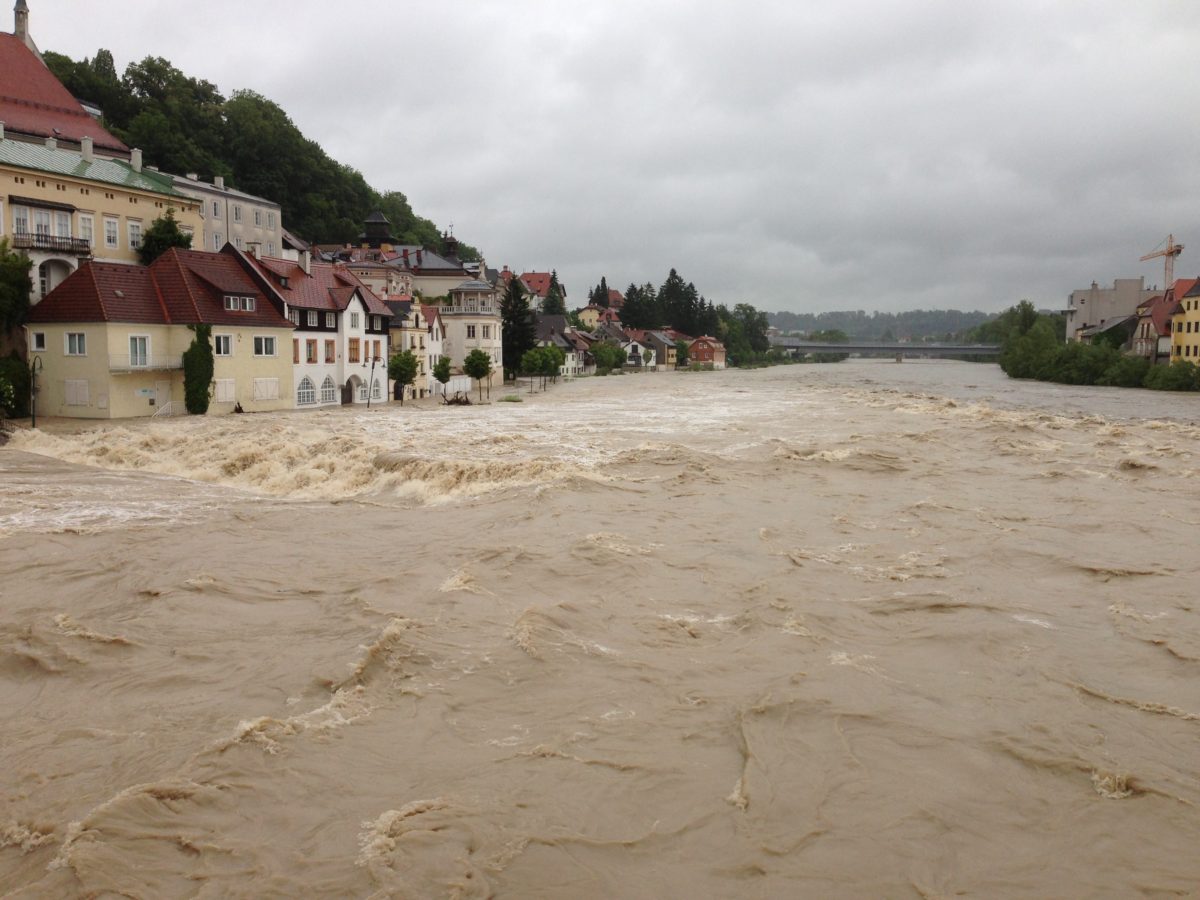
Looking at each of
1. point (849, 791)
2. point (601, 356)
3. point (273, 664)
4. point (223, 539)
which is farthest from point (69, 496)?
point (601, 356)

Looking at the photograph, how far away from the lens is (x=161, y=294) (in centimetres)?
4447

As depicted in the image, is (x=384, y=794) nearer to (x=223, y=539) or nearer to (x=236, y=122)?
(x=223, y=539)

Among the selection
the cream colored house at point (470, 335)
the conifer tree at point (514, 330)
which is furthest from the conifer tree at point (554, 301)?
the cream colored house at point (470, 335)

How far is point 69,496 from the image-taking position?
70.9 feet

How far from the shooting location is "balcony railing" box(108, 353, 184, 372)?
4056cm

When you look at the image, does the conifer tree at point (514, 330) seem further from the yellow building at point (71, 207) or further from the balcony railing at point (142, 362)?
the balcony railing at point (142, 362)

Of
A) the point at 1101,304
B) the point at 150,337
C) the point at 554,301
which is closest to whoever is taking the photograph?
the point at 150,337

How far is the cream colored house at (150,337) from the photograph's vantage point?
40.7m

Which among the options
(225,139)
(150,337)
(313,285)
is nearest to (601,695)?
(150,337)

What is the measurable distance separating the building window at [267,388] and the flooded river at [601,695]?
2616 centimetres

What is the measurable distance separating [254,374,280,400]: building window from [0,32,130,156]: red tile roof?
26.4 metres

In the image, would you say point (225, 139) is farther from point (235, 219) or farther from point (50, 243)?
point (50, 243)

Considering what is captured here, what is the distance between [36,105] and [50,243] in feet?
72.2

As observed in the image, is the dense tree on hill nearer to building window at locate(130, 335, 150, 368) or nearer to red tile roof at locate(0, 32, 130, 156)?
building window at locate(130, 335, 150, 368)
